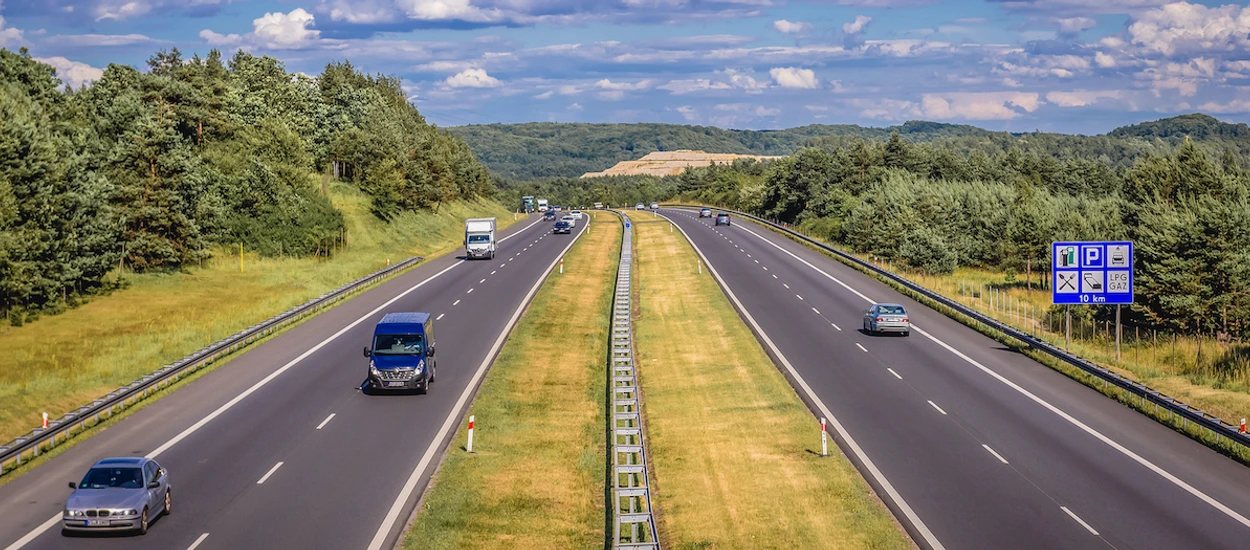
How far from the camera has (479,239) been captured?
3410 inches

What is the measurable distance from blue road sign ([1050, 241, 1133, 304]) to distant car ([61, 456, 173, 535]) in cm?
3633

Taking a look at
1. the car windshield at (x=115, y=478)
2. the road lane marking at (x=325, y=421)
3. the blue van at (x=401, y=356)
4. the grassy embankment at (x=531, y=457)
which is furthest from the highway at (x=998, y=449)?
the car windshield at (x=115, y=478)

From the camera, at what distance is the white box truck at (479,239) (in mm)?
86562

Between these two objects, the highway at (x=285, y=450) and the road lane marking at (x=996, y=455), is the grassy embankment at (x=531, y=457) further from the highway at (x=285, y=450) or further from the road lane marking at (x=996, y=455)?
the road lane marking at (x=996, y=455)

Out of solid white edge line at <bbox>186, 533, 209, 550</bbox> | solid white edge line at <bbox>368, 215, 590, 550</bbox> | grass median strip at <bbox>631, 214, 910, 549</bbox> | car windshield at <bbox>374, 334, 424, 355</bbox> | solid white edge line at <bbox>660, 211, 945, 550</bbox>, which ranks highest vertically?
car windshield at <bbox>374, 334, 424, 355</bbox>

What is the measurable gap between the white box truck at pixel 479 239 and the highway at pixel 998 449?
37359 millimetres

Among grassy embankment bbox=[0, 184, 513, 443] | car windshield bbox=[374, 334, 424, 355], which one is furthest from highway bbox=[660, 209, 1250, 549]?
→ grassy embankment bbox=[0, 184, 513, 443]

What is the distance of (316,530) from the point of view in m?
21.9

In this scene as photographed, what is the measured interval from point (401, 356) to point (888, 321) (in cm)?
2323

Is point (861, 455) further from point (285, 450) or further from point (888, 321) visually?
point (888, 321)

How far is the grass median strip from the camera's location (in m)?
23.0

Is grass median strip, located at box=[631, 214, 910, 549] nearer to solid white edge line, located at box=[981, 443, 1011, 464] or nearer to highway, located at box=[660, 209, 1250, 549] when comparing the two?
highway, located at box=[660, 209, 1250, 549]

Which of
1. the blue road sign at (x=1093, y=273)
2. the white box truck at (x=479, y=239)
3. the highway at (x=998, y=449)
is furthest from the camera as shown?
the white box truck at (x=479, y=239)

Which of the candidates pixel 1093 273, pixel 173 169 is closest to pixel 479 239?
pixel 173 169
